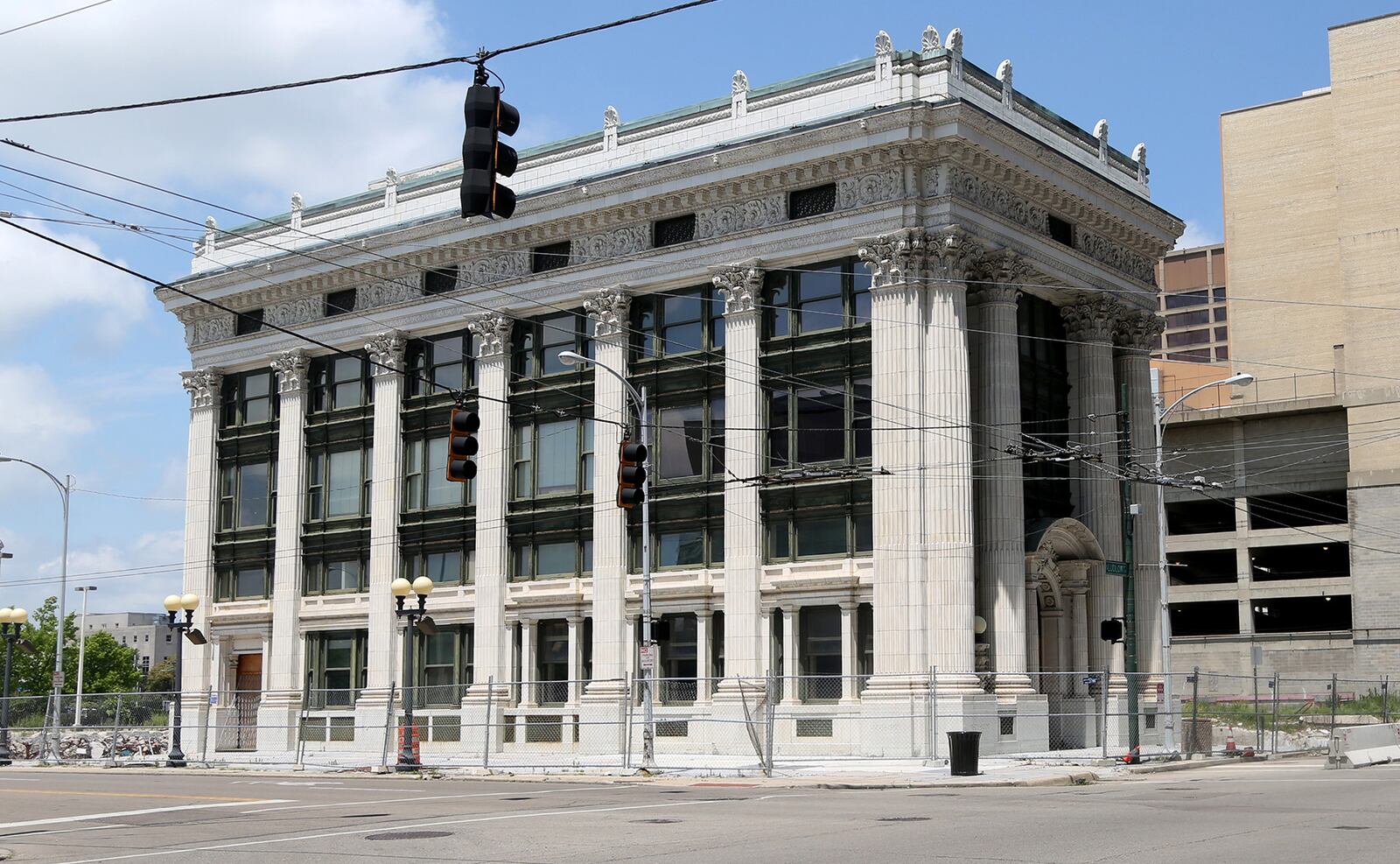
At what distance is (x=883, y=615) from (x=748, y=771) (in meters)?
6.41

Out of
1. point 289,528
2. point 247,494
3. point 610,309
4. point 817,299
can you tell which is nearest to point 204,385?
point 247,494

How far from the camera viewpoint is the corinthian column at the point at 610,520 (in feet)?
151

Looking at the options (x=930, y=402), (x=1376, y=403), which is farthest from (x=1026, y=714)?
(x=1376, y=403)

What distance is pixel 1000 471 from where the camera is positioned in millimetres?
42156

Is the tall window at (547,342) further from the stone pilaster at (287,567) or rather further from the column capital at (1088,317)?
the column capital at (1088,317)

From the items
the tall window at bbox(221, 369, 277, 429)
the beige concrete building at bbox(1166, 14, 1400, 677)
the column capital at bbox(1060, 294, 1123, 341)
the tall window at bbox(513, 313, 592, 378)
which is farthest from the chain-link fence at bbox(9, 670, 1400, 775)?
the beige concrete building at bbox(1166, 14, 1400, 677)

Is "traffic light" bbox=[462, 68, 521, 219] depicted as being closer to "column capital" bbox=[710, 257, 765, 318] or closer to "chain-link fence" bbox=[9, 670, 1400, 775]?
"chain-link fence" bbox=[9, 670, 1400, 775]

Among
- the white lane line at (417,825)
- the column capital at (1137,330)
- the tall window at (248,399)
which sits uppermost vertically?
the column capital at (1137,330)

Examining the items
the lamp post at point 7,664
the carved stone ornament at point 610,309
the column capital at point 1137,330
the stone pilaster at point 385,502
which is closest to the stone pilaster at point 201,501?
the lamp post at point 7,664

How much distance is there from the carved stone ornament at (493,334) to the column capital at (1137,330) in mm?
18918

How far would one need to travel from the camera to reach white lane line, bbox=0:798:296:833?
77.8 feet

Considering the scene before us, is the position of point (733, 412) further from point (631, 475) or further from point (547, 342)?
point (631, 475)

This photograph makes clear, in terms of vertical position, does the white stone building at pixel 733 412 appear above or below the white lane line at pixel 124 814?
above

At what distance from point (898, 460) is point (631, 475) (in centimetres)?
1175
